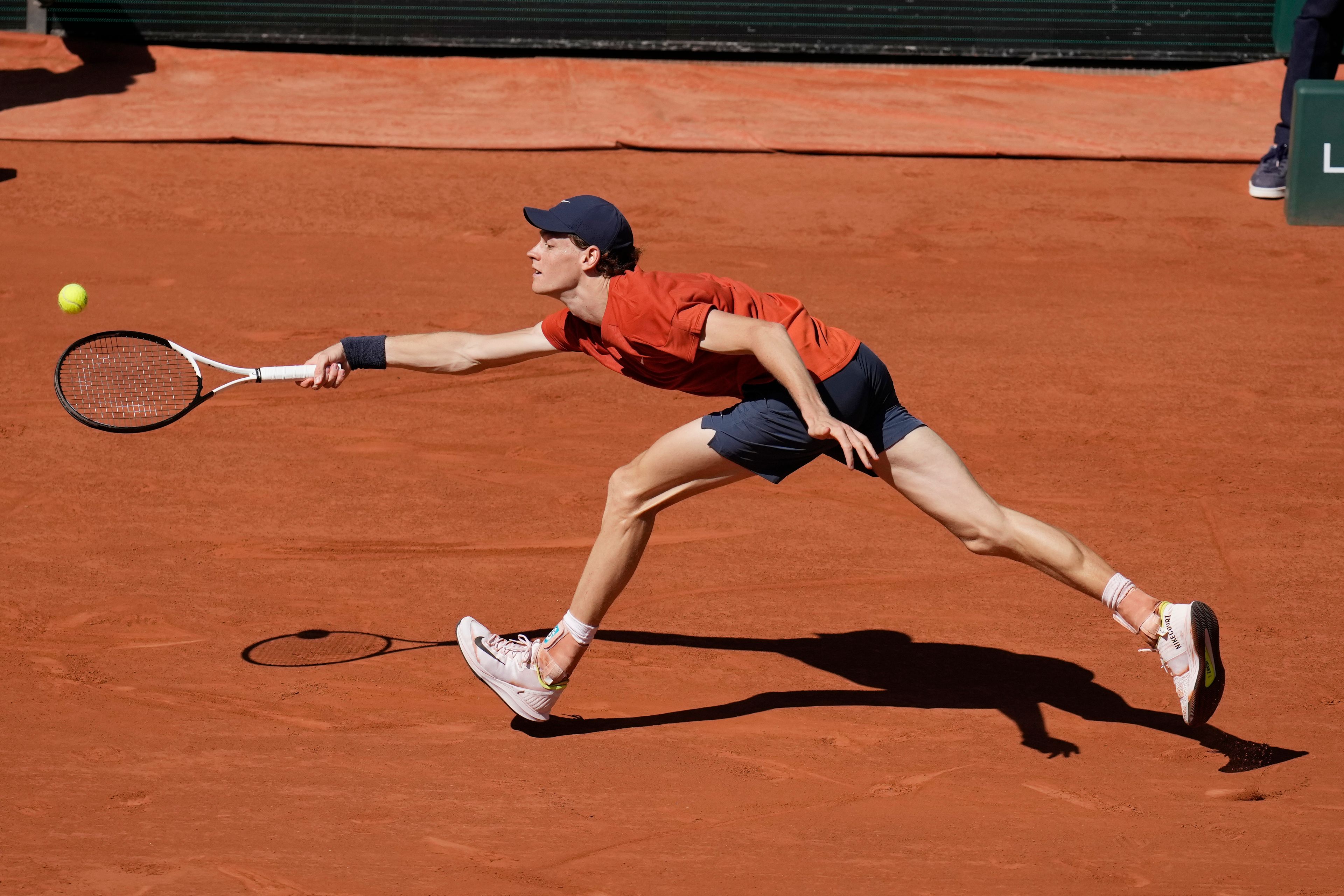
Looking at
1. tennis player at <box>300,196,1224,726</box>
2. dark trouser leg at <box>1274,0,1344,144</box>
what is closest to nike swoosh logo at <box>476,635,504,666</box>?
tennis player at <box>300,196,1224,726</box>

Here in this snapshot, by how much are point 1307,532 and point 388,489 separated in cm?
409

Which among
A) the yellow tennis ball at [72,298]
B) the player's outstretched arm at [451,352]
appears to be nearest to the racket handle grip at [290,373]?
the player's outstretched arm at [451,352]

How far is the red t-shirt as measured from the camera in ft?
14.1

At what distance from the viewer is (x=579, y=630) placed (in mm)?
4691

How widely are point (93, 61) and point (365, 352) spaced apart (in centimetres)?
899

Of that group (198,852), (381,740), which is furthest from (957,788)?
(198,852)

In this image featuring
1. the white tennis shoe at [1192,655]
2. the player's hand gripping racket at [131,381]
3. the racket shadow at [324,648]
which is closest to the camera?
the white tennis shoe at [1192,655]

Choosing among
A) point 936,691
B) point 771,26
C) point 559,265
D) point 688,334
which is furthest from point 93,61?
point 936,691

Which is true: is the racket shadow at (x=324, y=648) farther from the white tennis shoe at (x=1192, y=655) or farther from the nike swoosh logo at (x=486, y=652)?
the white tennis shoe at (x=1192, y=655)

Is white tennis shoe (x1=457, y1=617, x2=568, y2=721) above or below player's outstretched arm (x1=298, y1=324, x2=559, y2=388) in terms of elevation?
below

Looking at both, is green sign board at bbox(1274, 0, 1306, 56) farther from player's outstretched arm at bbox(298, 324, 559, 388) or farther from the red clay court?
player's outstretched arm at bbox(298, 324, 559, 388)

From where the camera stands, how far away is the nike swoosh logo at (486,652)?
4.83m

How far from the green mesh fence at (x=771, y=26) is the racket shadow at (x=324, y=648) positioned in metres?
8.52

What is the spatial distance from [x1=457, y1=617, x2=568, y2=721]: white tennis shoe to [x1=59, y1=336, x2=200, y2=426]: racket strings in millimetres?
1648
